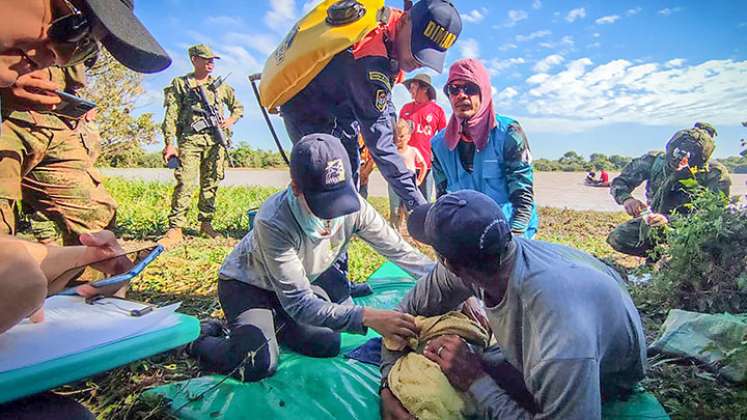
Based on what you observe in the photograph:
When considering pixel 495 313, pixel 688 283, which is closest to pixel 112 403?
pixel 495 313

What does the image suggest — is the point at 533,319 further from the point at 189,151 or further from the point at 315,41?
the point at 189,151

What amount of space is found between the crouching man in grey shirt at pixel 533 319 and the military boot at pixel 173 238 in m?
4.19

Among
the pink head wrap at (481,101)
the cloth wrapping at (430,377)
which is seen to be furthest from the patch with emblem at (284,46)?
the cloth wrapping at (430,377)

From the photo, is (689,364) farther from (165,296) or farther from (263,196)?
(263,196)

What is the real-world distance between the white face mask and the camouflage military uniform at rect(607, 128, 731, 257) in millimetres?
3035

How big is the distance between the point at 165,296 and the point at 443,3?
9.40 feet

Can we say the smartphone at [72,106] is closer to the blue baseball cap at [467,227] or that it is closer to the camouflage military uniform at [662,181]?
the blue baseball cap at [467,227]

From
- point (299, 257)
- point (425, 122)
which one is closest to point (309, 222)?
point (299, 257)

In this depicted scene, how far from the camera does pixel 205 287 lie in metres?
3.89

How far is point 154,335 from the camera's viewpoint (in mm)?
1257

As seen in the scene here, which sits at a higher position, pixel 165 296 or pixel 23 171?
pixel 23 171

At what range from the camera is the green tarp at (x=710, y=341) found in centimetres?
218

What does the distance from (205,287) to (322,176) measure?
7.35 ft

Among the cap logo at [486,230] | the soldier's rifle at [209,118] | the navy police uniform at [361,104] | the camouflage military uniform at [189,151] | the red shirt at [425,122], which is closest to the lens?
the cap logo at [486,230]
